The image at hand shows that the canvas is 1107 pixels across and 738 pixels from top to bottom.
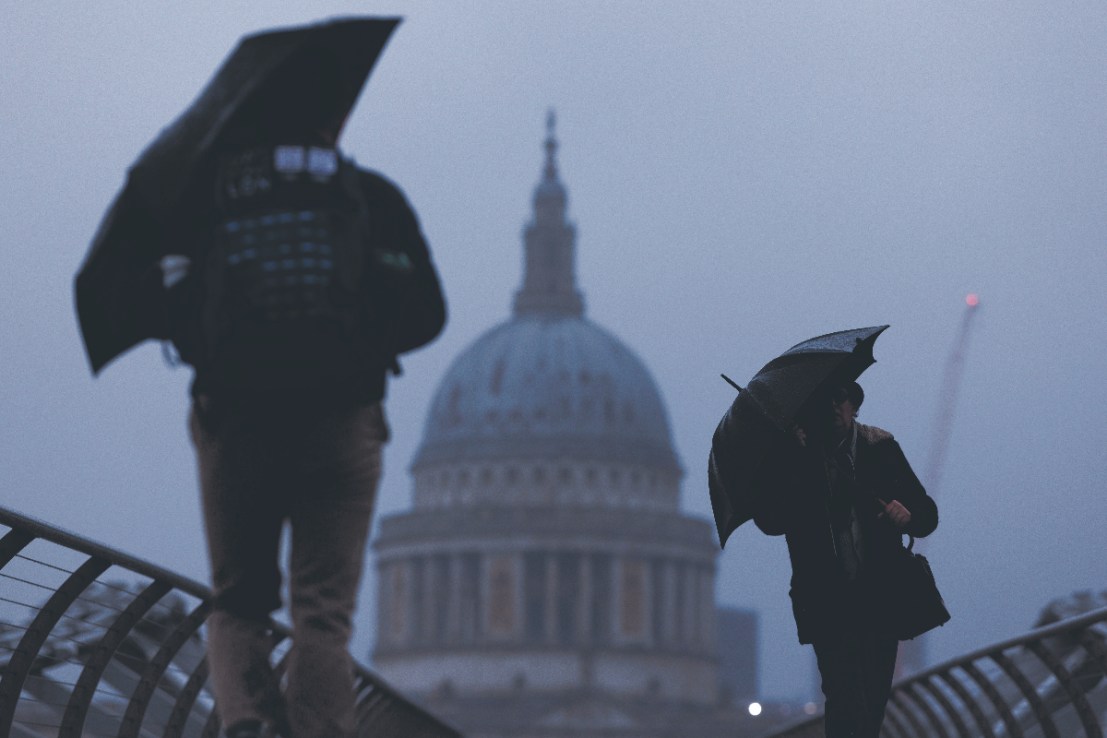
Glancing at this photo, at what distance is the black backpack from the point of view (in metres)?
4.96

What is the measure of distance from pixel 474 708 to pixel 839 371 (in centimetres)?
11870

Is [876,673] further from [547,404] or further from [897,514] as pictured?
[547,404]

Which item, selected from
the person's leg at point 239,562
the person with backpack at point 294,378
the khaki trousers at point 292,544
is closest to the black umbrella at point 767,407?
the person with backpack at point 294,378

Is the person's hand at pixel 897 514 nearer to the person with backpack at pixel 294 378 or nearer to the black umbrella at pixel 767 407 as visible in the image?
the black umbrella at pixel 767 407

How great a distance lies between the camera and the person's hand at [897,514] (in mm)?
7098

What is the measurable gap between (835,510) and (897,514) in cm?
21

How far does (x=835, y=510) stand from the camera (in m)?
7.14

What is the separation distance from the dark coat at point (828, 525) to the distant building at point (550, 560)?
113 meters

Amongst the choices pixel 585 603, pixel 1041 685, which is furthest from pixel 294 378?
Answer: pixel 585 603

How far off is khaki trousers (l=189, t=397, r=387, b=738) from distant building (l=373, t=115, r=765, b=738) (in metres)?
115

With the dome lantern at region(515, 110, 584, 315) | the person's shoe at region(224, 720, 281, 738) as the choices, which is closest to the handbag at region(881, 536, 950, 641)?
the person's shoe at region(224, 720, 281, 738)

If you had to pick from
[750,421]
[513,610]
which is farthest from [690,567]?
[750,421]

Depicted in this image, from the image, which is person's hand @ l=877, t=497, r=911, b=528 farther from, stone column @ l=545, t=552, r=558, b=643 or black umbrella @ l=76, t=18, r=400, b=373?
stone column @ l=545, t=552, r=558, b=643

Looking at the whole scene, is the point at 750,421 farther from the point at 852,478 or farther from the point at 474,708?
the point at 474,708
